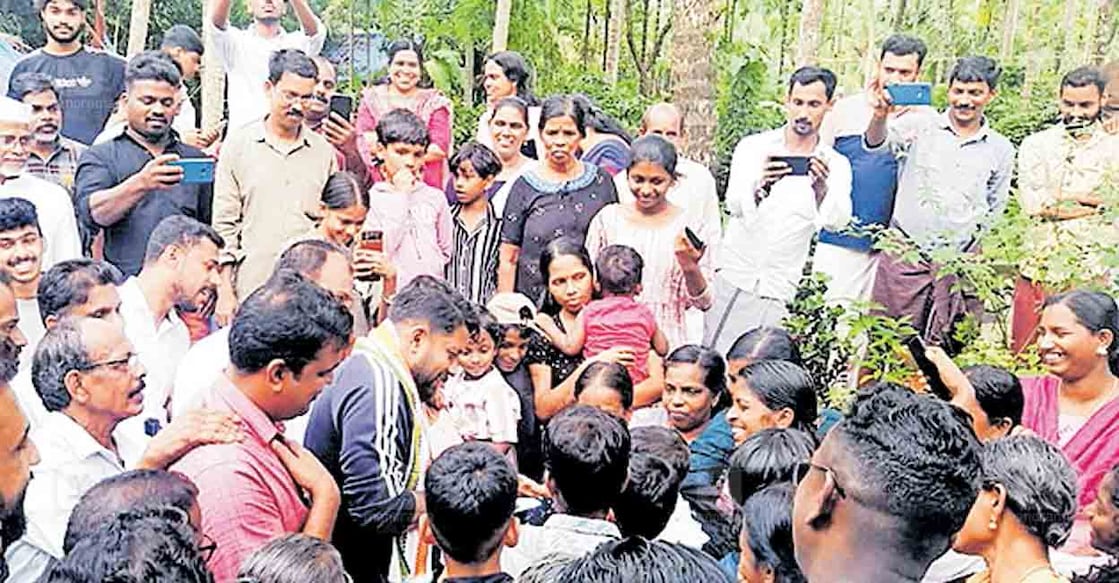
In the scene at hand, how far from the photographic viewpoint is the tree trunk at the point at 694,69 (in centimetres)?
747

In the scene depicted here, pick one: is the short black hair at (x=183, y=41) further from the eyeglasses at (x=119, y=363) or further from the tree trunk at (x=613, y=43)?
the tree trunk at (x=613, y=43)

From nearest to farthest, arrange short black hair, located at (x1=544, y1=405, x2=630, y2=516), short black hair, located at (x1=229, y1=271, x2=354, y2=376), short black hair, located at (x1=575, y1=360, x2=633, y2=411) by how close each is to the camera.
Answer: short black hair, located at (x1=229, y1=271, x2=354, y2=376) < short black hair, located at (x1=544, y1=405, x2=630, y2=516) < short black hair, located at (x1=575, y1=360, x2=633, y2=411)

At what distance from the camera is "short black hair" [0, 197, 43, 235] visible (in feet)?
13.5

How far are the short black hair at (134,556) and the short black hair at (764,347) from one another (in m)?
2.57

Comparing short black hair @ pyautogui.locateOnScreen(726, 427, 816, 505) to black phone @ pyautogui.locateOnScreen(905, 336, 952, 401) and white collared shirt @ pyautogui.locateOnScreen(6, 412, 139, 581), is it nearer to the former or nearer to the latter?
black phone @ pyautogui.locateOnScreen(905, 336, 952, 401)

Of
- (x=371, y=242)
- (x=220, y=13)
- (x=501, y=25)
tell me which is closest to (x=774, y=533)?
(x=371, y=242)

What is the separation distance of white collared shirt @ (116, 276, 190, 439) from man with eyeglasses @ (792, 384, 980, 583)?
8.48 ft

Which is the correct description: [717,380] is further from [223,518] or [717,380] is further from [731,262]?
[223,518]

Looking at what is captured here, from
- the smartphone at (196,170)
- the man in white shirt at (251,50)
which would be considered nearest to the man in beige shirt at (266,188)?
the smartphone at (196,170)

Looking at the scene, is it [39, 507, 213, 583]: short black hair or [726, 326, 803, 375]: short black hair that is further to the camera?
[726, 326, 803, 375]: short black hair

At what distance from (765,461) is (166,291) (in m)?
2.28

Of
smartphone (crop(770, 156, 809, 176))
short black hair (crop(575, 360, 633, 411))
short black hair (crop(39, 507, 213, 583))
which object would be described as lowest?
short black hair (crop(575, 360, 633, 411))

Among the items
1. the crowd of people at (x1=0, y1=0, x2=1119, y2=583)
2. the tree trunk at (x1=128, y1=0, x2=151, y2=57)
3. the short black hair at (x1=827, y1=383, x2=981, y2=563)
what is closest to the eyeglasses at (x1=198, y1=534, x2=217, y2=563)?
the crowd of people at (x1=0, y1=0, x2=1119, y2=583)

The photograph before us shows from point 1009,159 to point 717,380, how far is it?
3040 millimetres
